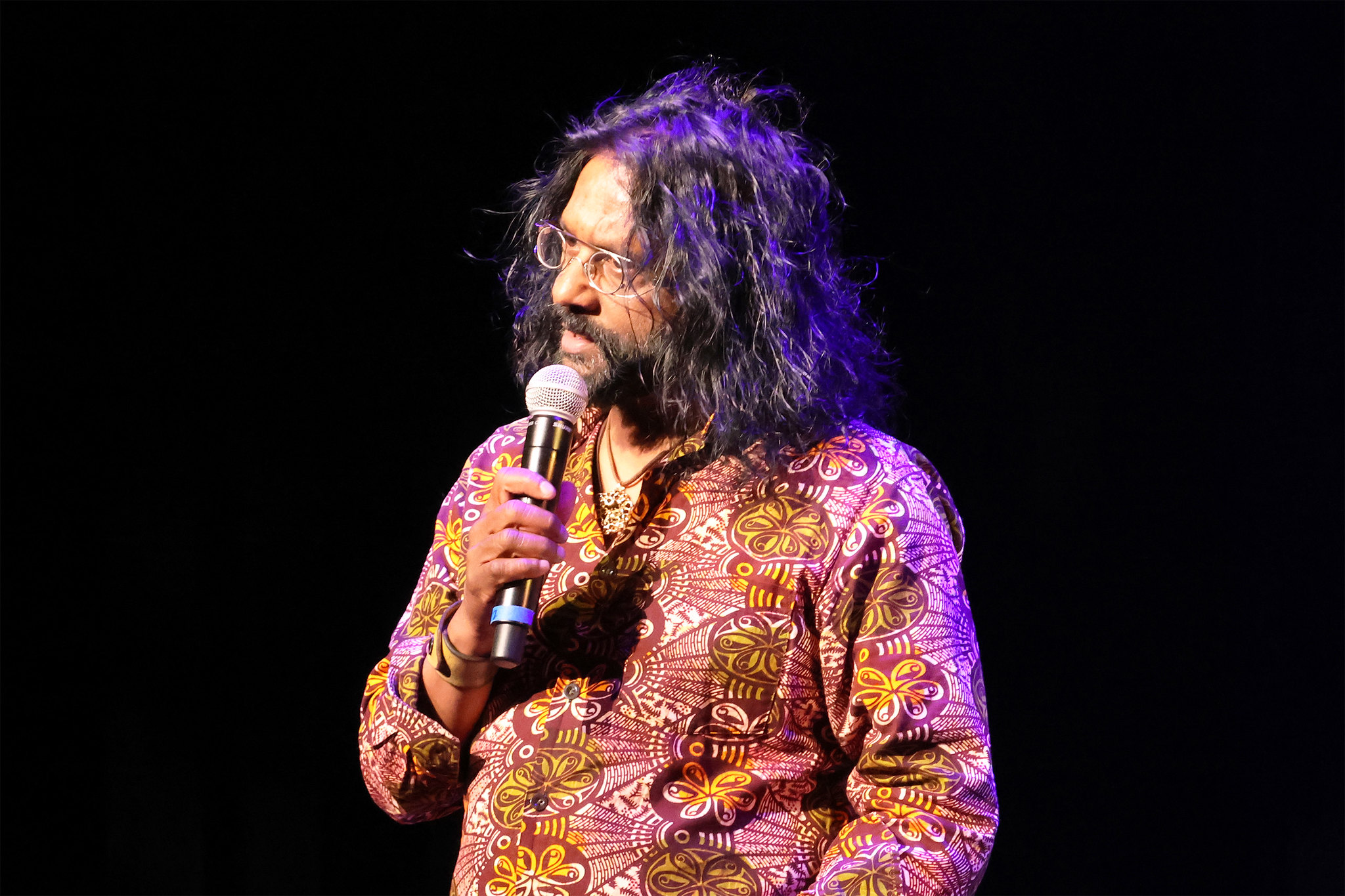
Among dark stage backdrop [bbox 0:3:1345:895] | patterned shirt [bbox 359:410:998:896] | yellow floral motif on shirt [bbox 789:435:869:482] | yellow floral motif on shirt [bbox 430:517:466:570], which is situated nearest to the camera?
patterned shirt [bbox 359:410:998:896]

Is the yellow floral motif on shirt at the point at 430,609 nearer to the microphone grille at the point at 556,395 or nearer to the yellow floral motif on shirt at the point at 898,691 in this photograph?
the microphone grille at the point at 556,395

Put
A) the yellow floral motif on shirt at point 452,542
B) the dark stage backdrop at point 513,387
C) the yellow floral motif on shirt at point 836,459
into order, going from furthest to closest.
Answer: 1. the dark stage backdrop at point 513,387
2. the yellow floral motif on shirt at point 452,542
3. the yellow floral motif on shirt at point 836,459

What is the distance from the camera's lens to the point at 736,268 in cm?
132

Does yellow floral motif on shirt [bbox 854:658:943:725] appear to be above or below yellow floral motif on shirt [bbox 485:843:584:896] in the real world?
above

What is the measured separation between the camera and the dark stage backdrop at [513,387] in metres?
2.08

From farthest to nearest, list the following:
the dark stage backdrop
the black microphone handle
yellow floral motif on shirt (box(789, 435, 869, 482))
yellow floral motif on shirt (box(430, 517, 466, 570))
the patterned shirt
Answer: the dark stage backdrop < yellow floral motif on shirt (box(430, 517, 466, 570)) < yellow floral motif on shirt (box(789, 435, 869, 482)) < the patterned shirt < the black microphone handle

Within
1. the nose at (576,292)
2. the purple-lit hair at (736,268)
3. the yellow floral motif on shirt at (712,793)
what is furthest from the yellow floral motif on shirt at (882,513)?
the nose at (576,292)

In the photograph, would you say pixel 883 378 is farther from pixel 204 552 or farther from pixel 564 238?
pixel 204 552

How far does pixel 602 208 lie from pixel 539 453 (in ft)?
1.33

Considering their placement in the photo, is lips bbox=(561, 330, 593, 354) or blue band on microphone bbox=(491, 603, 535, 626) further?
lips bbox=(561, 330, 593, 354)

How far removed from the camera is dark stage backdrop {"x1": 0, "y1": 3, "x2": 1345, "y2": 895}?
81.8 inches

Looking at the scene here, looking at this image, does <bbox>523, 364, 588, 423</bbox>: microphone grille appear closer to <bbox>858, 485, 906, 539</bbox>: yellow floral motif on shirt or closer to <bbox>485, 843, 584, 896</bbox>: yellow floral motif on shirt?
<bbox>858, 485, 906, 539</bbox>: yellow floral motif on shirt

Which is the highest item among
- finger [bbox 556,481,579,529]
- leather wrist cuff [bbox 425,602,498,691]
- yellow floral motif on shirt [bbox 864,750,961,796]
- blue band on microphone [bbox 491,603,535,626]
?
finger [bbox 556,481,579,529]

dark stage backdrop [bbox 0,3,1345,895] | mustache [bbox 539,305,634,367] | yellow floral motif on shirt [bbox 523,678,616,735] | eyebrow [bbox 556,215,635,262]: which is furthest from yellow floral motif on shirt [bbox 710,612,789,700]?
dark stage backdrop [bbox 0,3,1345,895]
